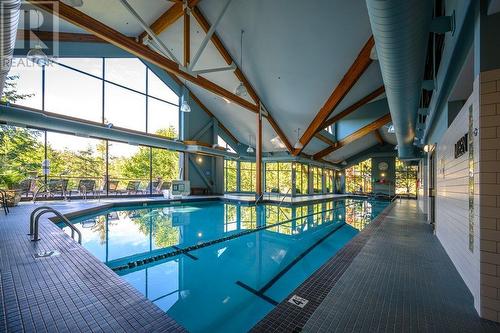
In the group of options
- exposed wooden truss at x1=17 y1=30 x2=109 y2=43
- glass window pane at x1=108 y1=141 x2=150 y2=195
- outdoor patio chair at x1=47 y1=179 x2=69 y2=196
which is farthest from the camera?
glass window pane at x1=108 y1=141 x2=150 y2=195

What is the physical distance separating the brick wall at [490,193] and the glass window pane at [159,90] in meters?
11.8

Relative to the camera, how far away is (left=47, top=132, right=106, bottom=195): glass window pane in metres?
9.03

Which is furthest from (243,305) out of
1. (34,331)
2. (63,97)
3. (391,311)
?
(63,97)

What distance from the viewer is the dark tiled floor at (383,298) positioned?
5.38 ft

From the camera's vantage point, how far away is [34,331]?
1.43 metres

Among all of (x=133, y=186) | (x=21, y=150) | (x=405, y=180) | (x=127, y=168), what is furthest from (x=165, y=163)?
(x=405, y=180)

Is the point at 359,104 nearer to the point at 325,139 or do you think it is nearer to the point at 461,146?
the point at 325,139

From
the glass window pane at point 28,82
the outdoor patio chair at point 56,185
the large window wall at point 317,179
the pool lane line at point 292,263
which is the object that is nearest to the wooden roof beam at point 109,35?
the glass window pane at point 28,82

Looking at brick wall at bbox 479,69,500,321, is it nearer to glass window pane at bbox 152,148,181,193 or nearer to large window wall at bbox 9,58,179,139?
large window wall at bbox 9,58,179,139

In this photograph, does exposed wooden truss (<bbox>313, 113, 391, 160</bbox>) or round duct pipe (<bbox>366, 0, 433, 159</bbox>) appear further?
exposed wooden truss (<bbox>313, 113, 391, 160</bbox>)

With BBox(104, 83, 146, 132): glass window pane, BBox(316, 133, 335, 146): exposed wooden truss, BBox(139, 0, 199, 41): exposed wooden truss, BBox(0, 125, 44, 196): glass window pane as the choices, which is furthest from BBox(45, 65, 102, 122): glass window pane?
BBox(316, 133, 335, 146): exposed wooden truss

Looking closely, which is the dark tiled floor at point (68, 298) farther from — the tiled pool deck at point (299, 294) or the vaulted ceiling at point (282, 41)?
the vaulted ceiling at point (282, 41)

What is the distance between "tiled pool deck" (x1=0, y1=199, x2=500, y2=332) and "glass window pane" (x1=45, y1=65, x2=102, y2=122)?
7.05 meters

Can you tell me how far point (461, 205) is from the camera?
2.53m
